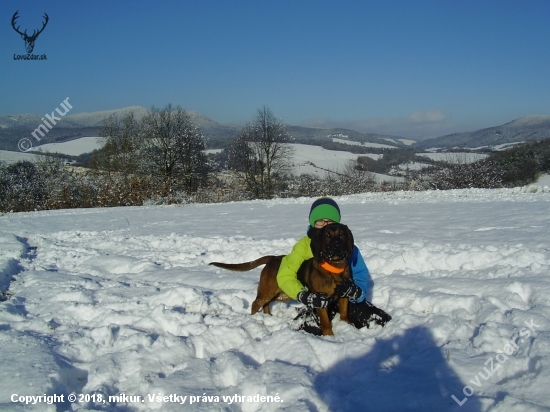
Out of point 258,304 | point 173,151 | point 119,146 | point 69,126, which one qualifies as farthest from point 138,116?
point 258,304

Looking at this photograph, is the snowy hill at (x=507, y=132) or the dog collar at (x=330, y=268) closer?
the dog collar at (x=330, y=268)

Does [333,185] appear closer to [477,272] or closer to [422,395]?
[477,272]

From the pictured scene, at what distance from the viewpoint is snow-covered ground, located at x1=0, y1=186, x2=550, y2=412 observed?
2.62 meters

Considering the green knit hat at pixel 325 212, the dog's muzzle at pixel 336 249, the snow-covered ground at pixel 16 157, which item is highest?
the snow-covered ground at pixel 16 157

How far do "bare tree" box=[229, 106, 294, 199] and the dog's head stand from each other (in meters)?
35.3

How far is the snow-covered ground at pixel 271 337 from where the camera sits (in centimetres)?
262

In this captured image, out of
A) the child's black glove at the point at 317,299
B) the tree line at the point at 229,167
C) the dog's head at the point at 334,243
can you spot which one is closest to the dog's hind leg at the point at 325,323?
the child's black glove at the point at 317,299

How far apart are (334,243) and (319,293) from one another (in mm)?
538

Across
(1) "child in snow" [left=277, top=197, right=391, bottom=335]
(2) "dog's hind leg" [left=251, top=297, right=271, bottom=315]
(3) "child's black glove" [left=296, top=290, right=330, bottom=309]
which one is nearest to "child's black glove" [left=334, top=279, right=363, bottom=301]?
(1) "child in snow" [left=277, top=197, right=391, bottom=335]

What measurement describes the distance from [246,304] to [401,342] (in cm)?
194

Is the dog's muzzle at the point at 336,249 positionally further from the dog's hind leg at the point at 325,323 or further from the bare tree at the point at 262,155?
the bare tree at the point at 262,155

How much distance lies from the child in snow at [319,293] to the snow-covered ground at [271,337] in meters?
0.16

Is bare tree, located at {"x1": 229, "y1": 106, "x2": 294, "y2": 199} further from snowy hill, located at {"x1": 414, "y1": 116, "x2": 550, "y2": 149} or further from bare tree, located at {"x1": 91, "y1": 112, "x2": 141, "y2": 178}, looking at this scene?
snowy hill, located at {"x1": 414, "y1": 116, "x2": 550, "y2": 149}

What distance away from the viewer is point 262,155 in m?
40.1
